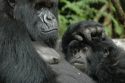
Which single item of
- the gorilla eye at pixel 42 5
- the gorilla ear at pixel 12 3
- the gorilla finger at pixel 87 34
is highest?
the gorilla ear at pixel 12 3

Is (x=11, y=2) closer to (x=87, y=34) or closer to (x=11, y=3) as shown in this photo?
(x=11, y=3)

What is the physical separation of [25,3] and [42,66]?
0.70m

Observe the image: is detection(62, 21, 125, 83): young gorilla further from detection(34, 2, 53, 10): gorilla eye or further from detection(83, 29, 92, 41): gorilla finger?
detection(34, 2, 53, 10): gorilla eye

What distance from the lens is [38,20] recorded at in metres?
3.65

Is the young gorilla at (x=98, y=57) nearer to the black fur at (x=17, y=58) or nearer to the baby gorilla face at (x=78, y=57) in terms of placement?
the baby gorilla face at (x=78, y=57)

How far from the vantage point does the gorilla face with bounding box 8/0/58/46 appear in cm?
354

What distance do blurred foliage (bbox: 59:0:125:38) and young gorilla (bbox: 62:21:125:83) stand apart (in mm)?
2114

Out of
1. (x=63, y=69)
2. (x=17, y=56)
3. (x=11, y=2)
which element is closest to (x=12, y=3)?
(x=11, y=2)

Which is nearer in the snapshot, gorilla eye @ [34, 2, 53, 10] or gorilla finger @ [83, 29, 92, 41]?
gorilla eye @ [34, 2, 53, 10]

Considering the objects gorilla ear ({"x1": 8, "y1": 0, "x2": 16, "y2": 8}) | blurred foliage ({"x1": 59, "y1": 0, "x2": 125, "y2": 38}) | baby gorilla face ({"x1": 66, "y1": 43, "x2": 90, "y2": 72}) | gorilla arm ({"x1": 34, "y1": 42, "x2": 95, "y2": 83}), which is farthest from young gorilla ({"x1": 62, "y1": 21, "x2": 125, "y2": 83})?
blurred foliage ({"x1": 59, "y1": 0, "x2": 125, "y2": 38})

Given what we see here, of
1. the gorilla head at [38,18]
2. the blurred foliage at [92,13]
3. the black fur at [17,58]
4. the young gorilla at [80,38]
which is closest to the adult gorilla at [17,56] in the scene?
the black fur at [17,58]

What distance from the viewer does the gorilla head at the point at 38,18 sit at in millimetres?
3527

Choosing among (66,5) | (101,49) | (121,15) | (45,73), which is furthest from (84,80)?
(66,5)

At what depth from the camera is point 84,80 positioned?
3.64 metres
